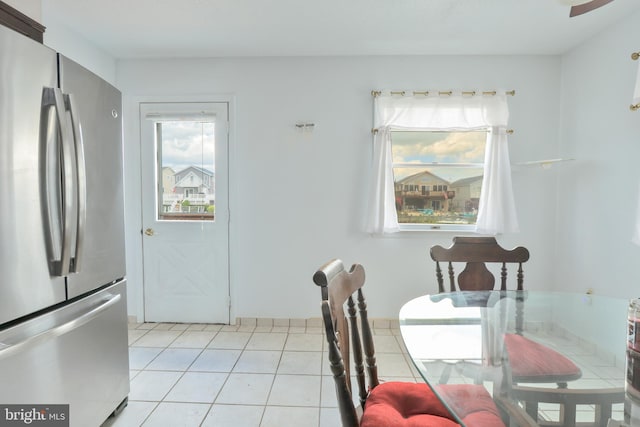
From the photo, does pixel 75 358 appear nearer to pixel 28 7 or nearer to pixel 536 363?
pixel 28 7

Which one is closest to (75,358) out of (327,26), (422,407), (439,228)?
(422,407)

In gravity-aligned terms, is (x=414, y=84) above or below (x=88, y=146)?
above

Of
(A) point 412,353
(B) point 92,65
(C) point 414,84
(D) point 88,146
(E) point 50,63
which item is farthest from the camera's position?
(C) point 414,84

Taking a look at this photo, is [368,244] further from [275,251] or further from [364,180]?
[275,251]

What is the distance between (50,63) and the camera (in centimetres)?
131

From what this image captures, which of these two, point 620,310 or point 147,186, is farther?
point 147,186

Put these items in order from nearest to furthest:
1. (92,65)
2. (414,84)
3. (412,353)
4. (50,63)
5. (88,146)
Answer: (412,353) < (50,63) < (88,146) < (92,65) < (414,84)

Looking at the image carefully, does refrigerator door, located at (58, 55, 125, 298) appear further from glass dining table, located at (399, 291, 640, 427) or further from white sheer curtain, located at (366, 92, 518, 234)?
white sheer curtain, located at (366, 92, 518, 234)

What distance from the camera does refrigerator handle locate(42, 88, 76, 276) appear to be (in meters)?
1.28

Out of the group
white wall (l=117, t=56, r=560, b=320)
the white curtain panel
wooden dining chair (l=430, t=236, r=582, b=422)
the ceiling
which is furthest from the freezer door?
the white curtain panel

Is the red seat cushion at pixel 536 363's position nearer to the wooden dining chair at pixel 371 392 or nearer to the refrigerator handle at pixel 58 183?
the wooden dining chair at pixel 371 392

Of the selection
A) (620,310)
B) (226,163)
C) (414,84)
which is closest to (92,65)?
(226,163)

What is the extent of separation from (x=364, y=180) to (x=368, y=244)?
24.2 inches

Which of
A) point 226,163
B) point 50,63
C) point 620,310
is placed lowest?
point 620,310
